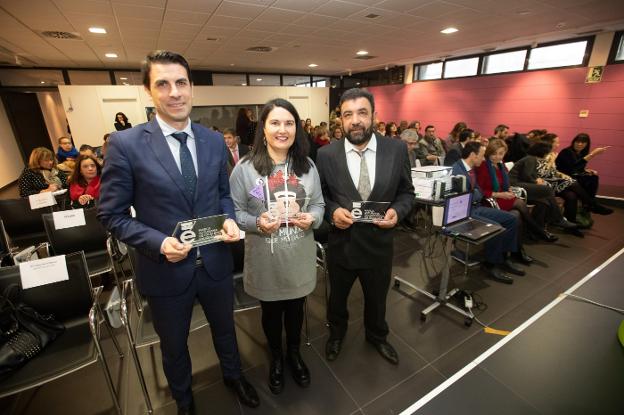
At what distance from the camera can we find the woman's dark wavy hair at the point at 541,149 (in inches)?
182

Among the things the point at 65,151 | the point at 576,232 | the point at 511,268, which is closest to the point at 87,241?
the point at 65,151

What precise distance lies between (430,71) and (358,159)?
9.62 metres

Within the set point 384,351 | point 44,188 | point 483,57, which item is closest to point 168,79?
point 384,351

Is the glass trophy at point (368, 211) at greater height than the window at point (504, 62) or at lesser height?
lesser

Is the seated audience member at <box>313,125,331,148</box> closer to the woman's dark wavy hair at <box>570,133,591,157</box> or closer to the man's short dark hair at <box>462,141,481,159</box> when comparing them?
the man's short dark hair at <box>462,141,481,159</box>

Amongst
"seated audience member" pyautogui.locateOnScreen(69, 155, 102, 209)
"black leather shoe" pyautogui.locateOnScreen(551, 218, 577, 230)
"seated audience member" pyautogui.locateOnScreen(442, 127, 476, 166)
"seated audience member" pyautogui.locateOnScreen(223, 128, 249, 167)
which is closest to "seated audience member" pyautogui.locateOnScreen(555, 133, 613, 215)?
"black leather shoe" pyautogui.locateOnScreen(551, 218, 577, 230)

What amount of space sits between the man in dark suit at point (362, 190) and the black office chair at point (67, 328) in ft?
5.04

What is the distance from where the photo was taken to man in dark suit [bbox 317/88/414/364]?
1762mm

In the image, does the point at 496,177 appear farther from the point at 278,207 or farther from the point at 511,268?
the point at 278,207

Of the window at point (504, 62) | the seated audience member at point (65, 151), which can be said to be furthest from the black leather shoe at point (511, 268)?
the seated audience member at point (65, 151)

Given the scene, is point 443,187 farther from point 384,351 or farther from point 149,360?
point 149,360

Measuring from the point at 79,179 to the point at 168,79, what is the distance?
10.1 feet

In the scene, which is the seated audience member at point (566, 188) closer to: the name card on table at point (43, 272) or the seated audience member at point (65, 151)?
the name card on table at point (43, 272)

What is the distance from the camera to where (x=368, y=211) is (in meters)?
1.73
